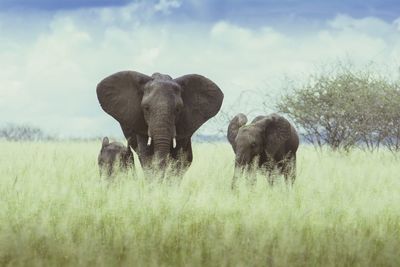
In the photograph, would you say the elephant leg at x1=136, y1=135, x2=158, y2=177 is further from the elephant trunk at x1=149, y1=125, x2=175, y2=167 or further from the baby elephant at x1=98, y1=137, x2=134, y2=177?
the baby elephant at x1=98, y1=137, x2=134, y2=177

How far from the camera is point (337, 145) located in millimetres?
23875

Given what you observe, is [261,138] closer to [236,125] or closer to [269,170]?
[269,170]

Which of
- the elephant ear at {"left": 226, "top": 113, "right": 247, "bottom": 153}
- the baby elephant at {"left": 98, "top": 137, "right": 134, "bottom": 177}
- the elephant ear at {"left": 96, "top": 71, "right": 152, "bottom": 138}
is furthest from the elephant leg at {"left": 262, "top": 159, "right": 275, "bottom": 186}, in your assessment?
the baby elephant at {"left": 98, "top": 137, "right": 134, "bottom": 177}

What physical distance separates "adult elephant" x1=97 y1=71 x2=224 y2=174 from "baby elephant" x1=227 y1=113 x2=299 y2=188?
0.74 m

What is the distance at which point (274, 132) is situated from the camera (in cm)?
1212

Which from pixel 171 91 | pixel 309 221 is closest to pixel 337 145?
pixel 171 91

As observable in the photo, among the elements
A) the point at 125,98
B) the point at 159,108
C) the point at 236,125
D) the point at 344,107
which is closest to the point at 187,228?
the point at 159,108

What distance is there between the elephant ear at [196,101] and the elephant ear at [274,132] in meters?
0.89

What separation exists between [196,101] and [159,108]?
1.24 metres

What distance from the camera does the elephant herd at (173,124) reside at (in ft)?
34.6

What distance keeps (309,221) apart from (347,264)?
1.27m

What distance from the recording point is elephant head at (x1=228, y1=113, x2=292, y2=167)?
38.1ft

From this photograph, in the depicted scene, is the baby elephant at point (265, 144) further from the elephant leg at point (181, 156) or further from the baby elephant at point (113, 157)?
the baby elephant at point (113, 157)

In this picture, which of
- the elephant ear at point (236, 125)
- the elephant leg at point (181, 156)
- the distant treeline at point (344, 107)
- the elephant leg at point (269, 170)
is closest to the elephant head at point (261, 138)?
the elephant leg at point (269, 170)
